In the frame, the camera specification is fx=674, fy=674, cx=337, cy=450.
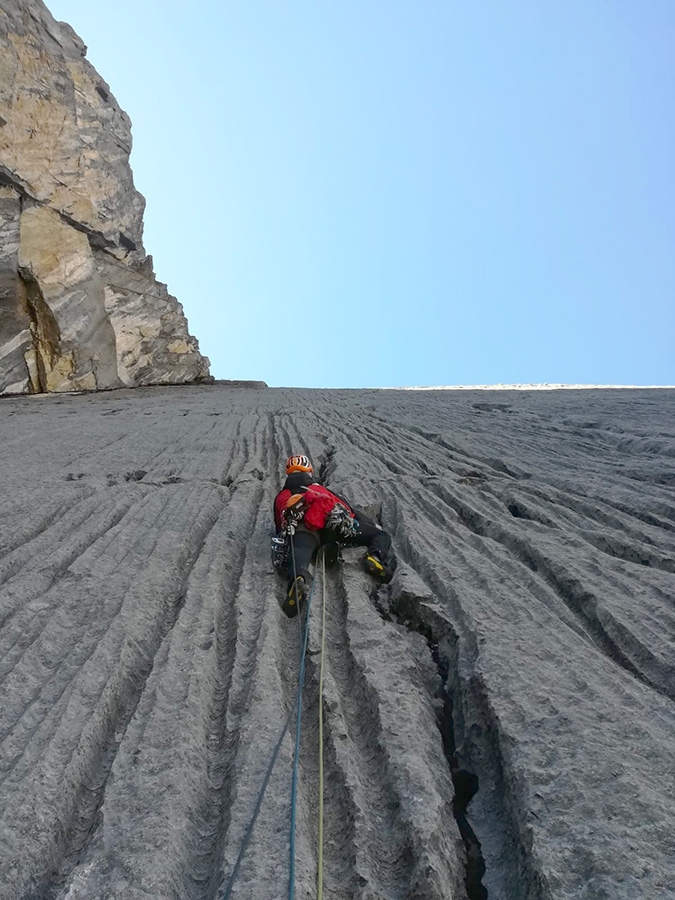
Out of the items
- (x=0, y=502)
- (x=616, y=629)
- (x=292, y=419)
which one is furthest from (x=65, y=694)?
(x=292, y=419)

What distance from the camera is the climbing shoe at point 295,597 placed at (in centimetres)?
448

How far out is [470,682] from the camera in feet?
11.4

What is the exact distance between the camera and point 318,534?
5.20 m

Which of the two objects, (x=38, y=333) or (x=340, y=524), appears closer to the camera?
(x=340, y=524)

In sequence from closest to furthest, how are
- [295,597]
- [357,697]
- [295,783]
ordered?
[295,783] < [357,697] < [295,597]

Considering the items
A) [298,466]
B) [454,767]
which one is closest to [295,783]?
[454,767]

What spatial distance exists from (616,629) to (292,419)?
9125 millimetres

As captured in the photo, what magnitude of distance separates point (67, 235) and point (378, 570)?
2089 centimetres

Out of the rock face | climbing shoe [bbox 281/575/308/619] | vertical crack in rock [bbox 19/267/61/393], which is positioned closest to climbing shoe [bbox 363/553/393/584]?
climbing shoe [bbox 281/575/308/619]

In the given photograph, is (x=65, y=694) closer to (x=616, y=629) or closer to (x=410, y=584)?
(x=410, y=584)

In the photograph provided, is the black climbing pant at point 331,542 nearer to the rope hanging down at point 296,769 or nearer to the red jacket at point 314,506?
the red jacket at point 314,506

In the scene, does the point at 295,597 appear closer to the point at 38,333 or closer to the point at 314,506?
the point at 314,506

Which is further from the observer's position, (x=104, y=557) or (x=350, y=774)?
(x=104, y=557)

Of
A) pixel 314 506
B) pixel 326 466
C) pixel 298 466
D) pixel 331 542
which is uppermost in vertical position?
pixel 298 466
